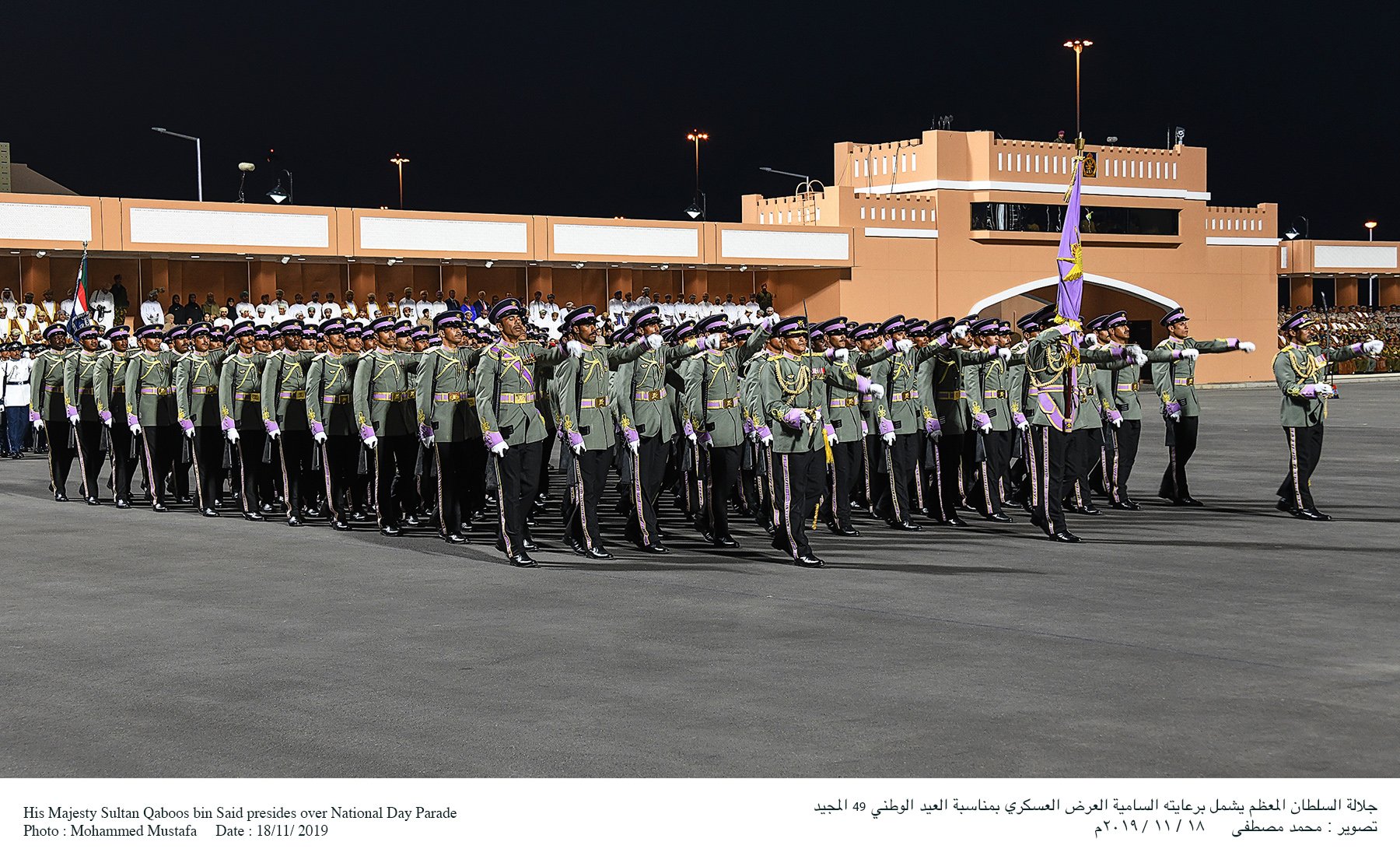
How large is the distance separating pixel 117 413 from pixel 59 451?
1.16m

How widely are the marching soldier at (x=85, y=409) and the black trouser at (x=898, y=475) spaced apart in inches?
352

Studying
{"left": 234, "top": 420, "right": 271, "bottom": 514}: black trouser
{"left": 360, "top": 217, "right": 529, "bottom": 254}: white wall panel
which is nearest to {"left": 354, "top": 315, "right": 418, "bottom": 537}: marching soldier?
{"left": 234, "top": 420, "right": 271, "bottom": 514}: black trouser

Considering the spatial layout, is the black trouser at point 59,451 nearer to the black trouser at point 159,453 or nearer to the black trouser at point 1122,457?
the black trouser at point 159,453

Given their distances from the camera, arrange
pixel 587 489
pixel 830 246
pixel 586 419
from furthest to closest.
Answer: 1. pixel 830 246
2. pixel 586 419
3. pixel 587 489

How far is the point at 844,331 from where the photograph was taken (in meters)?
14.0

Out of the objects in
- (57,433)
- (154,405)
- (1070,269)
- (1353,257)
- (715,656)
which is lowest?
(715,656)

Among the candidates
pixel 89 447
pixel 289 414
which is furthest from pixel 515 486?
pixel 89 447

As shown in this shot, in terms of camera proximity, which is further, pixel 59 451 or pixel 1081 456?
pixel 59 451

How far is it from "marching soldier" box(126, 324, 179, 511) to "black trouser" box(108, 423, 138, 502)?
26 centimetres

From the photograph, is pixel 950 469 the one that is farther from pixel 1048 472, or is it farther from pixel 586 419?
pixel 586 419

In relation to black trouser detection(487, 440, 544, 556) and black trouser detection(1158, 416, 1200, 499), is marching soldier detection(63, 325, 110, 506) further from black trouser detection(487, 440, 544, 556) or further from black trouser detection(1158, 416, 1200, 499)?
black trouser detection(1158, 416, 1200, 499)

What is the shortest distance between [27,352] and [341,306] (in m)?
10.6

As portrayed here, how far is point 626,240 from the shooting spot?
41.5 metres

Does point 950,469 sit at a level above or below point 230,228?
below
